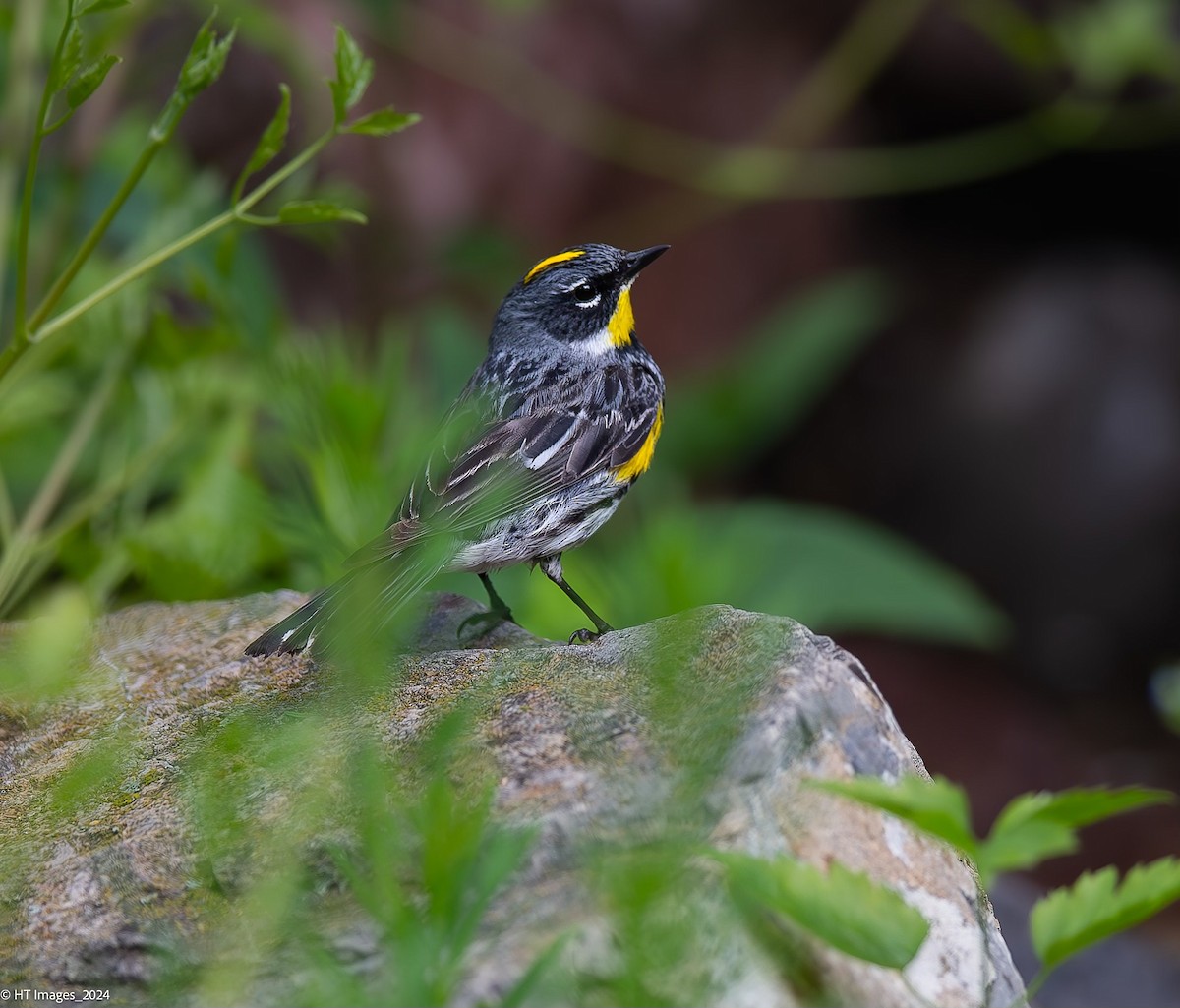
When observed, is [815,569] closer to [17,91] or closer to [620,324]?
[620,324]

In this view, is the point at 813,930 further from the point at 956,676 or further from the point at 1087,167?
the point at 1087,167

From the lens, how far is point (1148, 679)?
8.88m

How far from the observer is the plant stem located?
413 cm

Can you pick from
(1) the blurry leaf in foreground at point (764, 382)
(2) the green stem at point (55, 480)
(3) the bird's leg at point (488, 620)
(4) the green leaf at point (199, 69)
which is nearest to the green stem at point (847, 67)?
(1) the blurry leaf in foreground at point (764, 382)

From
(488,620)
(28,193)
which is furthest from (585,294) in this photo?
(28,193)

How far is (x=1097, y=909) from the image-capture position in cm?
188

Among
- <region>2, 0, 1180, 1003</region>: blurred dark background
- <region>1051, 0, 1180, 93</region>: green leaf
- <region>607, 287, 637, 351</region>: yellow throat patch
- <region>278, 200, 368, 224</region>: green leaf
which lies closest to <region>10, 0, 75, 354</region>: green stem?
<region>278, 200, 368, 224</region>: green leaf

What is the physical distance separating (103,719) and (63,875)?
59 centimetres

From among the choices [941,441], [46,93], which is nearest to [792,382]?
[941,441]

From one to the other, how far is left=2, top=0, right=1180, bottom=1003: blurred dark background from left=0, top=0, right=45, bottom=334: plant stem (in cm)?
374

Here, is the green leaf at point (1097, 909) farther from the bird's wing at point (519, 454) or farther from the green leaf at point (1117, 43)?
the green leaf at point (1117, 43)

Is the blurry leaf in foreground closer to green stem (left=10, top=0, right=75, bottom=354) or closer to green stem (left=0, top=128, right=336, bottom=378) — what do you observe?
green stem (left=0, top=128, right=336, bottom=378)

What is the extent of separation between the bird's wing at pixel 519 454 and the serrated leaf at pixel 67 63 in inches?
49.1

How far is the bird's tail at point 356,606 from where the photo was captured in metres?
2.95
